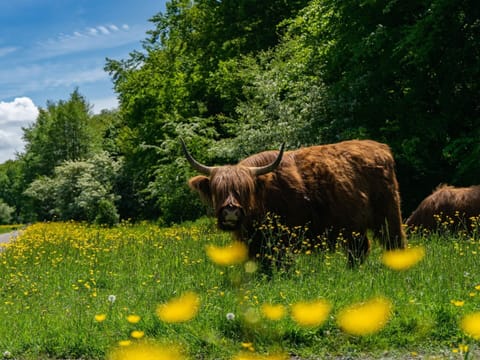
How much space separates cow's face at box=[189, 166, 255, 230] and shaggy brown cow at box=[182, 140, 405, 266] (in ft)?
0.04

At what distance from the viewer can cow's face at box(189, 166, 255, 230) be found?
6.42 m

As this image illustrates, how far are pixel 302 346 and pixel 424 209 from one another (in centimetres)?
655

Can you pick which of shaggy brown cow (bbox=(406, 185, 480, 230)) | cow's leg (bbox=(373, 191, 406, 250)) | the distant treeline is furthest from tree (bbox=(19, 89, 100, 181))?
cow's leg (bbox=(373, 191, 406, 250))

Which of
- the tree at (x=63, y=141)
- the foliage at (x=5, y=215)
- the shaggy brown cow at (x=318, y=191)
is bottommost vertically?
the foliage at (x=5, y=215)

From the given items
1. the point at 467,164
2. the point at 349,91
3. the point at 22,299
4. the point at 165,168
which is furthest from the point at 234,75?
the point at 22,299

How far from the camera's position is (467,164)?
12016mm

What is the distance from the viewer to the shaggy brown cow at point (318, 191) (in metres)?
6.86

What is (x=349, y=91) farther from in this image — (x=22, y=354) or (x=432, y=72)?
(x=22, y=354)

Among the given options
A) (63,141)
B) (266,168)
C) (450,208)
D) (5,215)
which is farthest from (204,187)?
(5,215)

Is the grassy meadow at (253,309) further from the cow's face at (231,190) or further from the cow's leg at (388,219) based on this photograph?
the cow's face at (231,190)

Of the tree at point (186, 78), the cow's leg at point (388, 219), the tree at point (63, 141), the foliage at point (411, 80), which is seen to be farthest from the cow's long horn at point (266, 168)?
the tree at point (63, 141)

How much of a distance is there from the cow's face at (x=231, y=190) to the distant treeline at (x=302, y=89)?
7078 millimetres

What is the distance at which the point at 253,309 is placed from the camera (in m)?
4.16

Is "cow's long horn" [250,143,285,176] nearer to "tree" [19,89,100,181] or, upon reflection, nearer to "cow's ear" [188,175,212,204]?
"cow's ear" [188,175,212,204]
